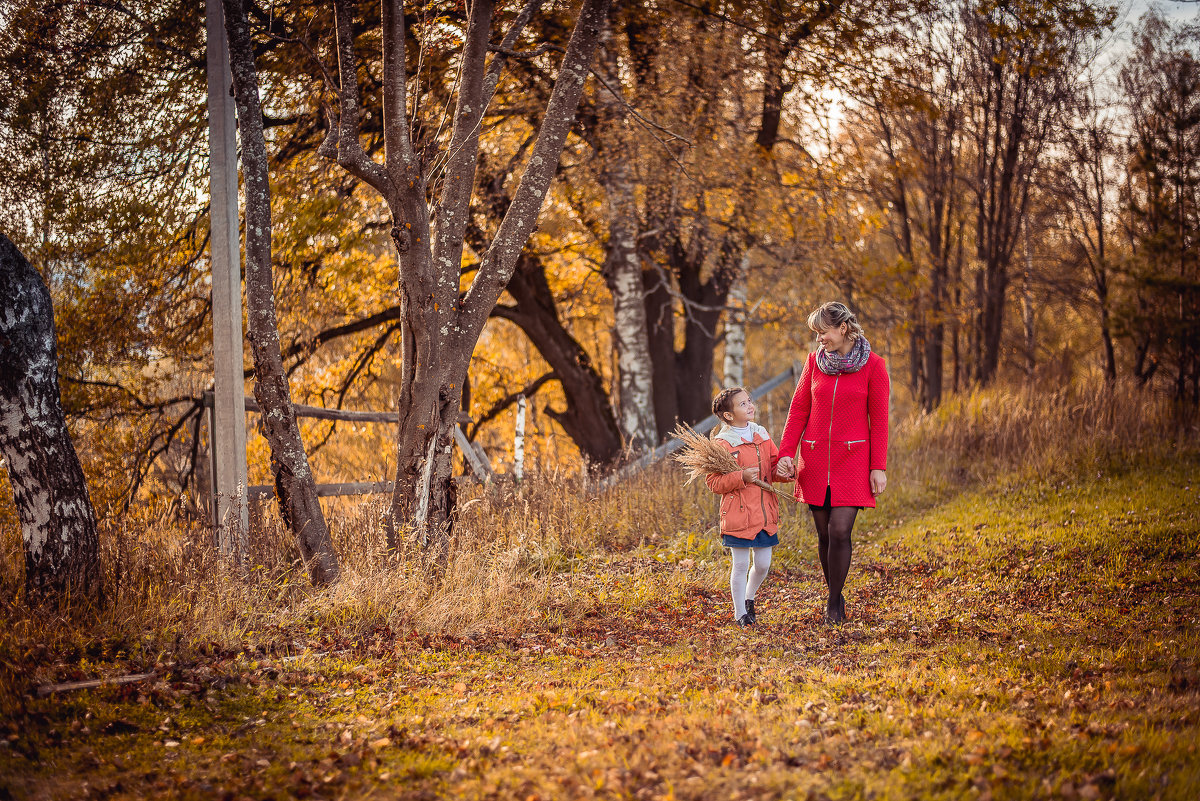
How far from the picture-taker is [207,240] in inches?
345

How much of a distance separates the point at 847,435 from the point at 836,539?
608 mm

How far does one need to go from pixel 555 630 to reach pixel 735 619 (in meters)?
1.17

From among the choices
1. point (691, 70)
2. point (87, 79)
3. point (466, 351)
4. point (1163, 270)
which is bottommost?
point (466, 351)

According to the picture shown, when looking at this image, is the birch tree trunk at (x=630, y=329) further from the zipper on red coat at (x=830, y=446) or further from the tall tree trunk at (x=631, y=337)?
the zipper on red coat at (x=830, y=446)

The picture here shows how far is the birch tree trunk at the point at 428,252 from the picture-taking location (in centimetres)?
636

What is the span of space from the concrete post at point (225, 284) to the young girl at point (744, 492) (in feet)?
10.6

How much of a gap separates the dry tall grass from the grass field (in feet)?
0.35

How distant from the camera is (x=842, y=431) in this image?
5172 mm

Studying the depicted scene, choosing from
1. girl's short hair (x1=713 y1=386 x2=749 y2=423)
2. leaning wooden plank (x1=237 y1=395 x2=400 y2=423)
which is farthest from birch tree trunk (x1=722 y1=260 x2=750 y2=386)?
girl's short hair (x1=713 y1=386 x2=749 y2=423)

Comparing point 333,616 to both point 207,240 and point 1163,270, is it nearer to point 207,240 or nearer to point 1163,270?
point 207,240

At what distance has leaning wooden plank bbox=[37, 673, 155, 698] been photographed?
12.6 ft

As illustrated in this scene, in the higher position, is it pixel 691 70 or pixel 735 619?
pixel 691 70

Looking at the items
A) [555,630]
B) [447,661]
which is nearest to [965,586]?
[555,630]

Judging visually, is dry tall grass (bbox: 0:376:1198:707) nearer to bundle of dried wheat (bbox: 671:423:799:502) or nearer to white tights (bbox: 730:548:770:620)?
white tights (bbox: 730:548:770:620)
